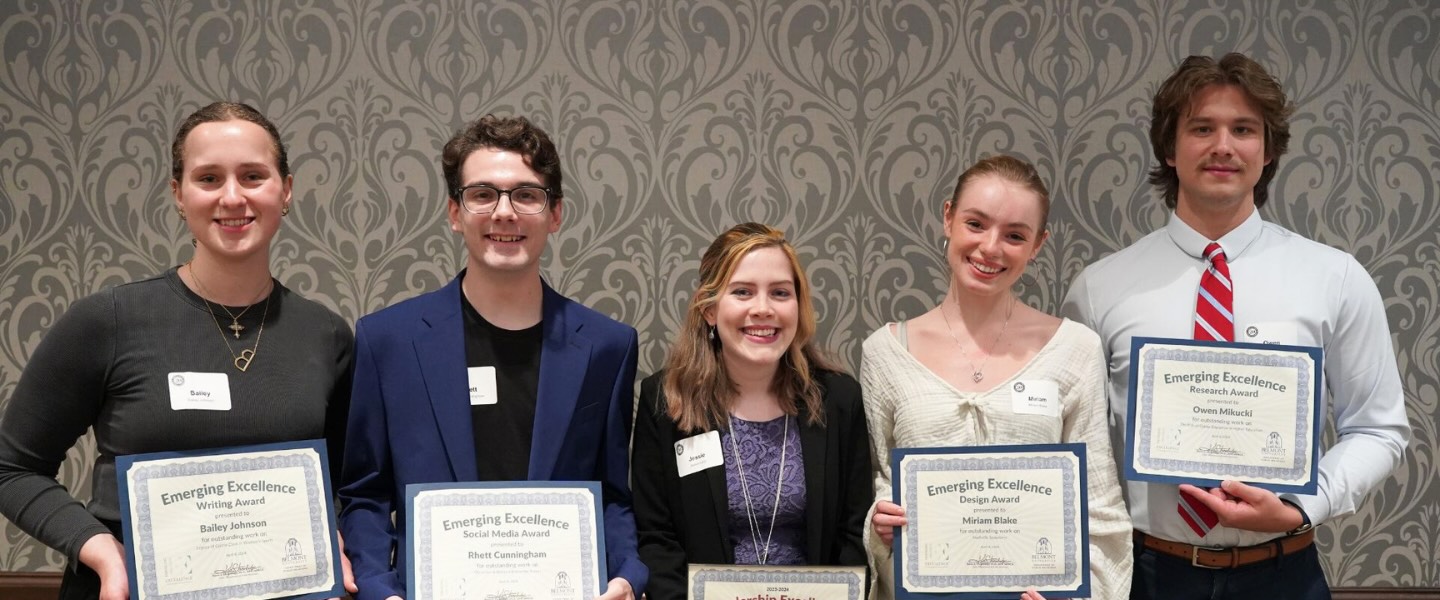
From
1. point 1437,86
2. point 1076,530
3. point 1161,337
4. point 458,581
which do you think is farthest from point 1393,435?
point 458,581

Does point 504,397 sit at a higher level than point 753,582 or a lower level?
higher

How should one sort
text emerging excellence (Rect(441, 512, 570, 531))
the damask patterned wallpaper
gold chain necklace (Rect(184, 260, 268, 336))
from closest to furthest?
text emerging excellence (Rect(441, 512, 570, 531))
gold chain necklace (Rect(184, 260, 268, 336))
the damask patterned wallpaper

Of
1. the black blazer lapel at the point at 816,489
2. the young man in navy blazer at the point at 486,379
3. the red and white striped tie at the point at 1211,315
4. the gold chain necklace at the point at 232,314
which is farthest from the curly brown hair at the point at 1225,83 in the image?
the gold chain necklace at the point at 232,314

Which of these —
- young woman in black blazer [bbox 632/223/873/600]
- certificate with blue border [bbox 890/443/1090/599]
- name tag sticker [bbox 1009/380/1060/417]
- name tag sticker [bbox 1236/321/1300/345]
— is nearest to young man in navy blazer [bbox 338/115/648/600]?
young woman in black blazer [bbox 632/223/873/600]

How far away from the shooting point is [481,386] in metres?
2.41

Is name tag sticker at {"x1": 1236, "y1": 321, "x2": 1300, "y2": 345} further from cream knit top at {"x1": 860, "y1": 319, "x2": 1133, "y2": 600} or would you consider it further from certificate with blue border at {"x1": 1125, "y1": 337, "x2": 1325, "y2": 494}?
cream knit top at {"x1": 860, "y1": 319, "x2": 1133, "y2": 600}

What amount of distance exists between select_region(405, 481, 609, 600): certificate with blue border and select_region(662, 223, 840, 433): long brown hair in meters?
0.36

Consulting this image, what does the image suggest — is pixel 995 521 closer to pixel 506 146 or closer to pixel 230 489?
pixel 506 146

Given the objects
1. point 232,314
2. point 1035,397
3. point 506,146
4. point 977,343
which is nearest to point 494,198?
point 506,146

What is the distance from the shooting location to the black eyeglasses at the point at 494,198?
7.78 ft

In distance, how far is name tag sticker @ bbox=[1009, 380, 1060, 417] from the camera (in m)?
2.40

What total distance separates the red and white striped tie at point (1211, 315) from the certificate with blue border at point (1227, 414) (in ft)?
0.53

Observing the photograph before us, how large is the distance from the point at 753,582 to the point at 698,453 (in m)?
0.34

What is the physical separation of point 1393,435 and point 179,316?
2838mm
